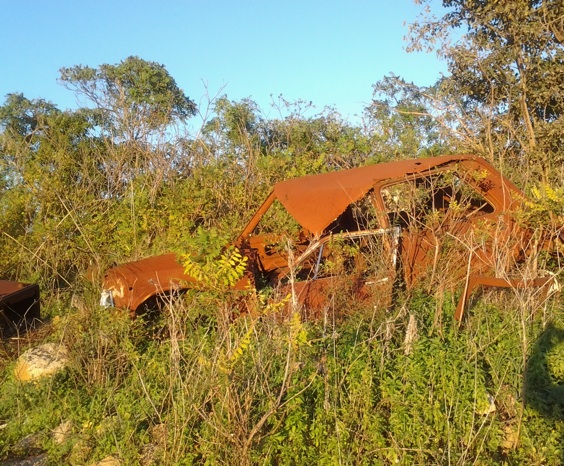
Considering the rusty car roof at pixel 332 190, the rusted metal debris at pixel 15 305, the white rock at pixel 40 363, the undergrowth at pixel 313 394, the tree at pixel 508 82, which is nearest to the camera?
the undergrowth at pixel 313 394

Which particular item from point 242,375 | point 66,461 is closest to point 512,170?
point 242,375

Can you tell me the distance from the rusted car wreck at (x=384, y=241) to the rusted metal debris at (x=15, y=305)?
1371 millimetres

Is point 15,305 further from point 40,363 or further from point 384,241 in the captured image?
point 384,241

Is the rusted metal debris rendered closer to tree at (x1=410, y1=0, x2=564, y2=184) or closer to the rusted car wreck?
the rusted car wreck

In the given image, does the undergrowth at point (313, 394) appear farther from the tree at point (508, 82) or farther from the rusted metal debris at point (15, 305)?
the tree at point (508, 82)

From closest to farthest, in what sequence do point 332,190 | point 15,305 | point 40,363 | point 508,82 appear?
point 40,363
point 332,190
point 15,305
point 508,82

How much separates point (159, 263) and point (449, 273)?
106 inches

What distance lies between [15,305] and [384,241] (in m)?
4.14

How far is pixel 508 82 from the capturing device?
34.0 ft

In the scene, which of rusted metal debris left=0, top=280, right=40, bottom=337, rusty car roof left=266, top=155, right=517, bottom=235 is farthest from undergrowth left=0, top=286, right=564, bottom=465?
rusted metal debris left=0, top=280, right=40, bottom=337

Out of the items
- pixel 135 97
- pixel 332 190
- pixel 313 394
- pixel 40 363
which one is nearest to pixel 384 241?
pixel 332 190

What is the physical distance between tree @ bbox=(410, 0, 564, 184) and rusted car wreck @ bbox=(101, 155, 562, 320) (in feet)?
11.7

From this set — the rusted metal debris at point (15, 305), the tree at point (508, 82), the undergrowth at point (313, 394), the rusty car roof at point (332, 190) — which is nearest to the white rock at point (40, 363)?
the undergrowth at point (313, 394)

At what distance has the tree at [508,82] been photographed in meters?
9.77
